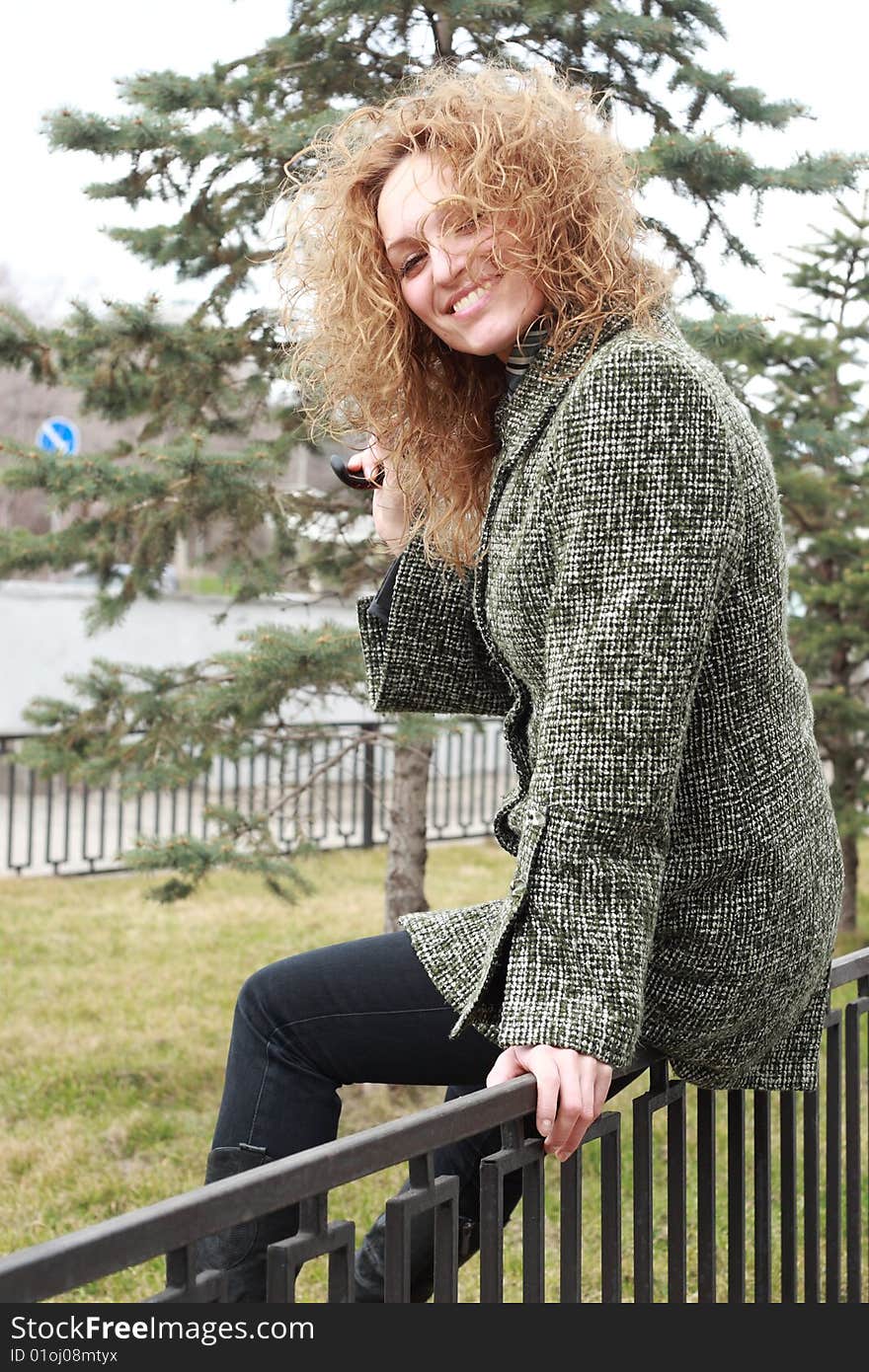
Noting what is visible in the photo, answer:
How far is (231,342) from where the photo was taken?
4832 mm

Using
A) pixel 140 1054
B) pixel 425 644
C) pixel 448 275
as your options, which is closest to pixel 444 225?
pixel 448 275

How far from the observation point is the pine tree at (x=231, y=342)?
443 centimetres

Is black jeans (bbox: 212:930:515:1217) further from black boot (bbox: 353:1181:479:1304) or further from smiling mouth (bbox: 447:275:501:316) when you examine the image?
smiling mouth (bbox: 447:275:501:316)

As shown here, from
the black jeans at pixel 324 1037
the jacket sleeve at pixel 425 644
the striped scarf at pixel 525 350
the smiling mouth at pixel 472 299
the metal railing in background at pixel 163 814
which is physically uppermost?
the smiling mouth at pixel 472 299

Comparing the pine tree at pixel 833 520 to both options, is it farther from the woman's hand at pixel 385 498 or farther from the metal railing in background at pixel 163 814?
the woman's hand at pixel 385 498

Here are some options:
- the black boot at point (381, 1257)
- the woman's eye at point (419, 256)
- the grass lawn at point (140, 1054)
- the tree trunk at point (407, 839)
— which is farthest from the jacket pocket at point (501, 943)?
the tree trunk at point (407, 839)

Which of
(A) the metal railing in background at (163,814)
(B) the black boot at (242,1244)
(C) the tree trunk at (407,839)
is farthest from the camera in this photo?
(A) the metal railing in background at (163,814)

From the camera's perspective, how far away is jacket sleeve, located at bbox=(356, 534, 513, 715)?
207 cm

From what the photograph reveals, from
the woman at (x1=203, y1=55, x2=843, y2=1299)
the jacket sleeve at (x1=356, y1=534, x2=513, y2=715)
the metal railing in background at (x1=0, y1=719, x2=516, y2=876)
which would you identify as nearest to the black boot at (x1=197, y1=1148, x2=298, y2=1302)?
the woman at (x1=203, y1=55, x2=843, y2=1299)

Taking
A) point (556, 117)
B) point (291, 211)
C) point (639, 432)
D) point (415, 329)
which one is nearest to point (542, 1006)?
point (639, 432)

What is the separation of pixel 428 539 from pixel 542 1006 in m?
0.76

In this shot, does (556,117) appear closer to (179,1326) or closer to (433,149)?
(433,149)

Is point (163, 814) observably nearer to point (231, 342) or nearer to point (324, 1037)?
point (231, 342)

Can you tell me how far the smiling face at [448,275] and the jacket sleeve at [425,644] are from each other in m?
0.38
